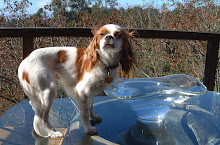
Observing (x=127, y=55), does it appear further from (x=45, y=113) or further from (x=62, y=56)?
(x=45, y=113)

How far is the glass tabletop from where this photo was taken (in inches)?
44.7

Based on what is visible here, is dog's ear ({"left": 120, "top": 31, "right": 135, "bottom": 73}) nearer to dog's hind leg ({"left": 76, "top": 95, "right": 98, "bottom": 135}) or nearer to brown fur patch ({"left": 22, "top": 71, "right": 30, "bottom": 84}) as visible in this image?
dog's hind leg ({"left": 76, "top": 95, "right": 98, "bottom": 135})

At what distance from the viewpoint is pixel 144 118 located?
128 centimetres

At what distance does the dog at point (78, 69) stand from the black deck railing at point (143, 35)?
0.63 metres

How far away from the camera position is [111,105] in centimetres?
165

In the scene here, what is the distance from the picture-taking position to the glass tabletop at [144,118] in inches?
44.7

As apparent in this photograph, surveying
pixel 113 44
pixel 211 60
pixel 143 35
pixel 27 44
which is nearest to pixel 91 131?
pixel 113 44

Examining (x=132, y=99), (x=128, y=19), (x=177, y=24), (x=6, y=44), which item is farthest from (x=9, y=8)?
(x=132, y=99)

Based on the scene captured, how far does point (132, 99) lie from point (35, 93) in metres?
0.59

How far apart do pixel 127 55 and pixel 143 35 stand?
945 millimetres

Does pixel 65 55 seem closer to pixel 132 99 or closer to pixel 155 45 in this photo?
pixel 132 99

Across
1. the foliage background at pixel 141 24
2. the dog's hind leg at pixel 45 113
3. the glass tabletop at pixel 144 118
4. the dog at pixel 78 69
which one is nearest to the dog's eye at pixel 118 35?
the dog at pixel 78 69

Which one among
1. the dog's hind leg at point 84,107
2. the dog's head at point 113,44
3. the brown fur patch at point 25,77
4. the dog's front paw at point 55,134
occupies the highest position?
the dog's head at point 113,44

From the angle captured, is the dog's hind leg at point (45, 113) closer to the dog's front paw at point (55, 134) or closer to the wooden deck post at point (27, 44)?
the dog's front paw at point (55, 134)
